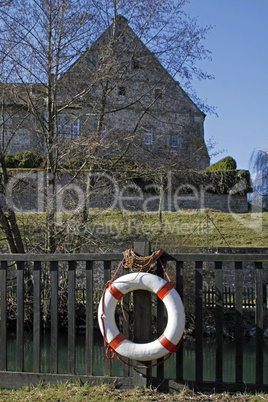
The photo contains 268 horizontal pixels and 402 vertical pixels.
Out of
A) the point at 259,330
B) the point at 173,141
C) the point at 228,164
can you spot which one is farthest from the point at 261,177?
the point at 259,330

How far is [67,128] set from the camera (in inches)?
393

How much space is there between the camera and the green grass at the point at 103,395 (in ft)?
10.6

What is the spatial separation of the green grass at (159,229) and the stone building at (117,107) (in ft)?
5.35

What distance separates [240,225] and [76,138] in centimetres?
1004

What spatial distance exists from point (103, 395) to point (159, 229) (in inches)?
496

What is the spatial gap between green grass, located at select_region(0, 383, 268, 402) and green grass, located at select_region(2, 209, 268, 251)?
5342mm

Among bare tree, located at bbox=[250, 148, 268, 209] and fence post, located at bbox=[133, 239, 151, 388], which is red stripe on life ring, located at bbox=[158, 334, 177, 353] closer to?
fence post, located at bbox=[133, 239, 151, 388]

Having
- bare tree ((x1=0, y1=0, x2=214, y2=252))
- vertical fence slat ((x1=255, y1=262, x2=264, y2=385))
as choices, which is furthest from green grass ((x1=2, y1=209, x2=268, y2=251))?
vertical fence slat ((x1=255, y1=262, x2=264, y2=385))

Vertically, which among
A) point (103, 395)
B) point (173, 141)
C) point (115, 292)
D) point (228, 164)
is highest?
point (228, 164)

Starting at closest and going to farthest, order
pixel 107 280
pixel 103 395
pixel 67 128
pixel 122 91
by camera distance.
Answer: pixel 103 395, pixel 107 280, pixel 67 128, pixel 122 91

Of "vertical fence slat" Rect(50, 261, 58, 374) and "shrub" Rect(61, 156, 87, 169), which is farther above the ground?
"shrub" Rect(61, 156, 87, 169)

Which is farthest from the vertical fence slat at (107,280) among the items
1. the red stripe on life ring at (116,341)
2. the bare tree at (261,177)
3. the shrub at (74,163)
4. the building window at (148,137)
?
the bare tree at (261,177)

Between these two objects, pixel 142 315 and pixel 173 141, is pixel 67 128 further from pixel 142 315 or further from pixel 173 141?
pixel 142 315

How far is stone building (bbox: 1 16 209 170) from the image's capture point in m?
9.51
